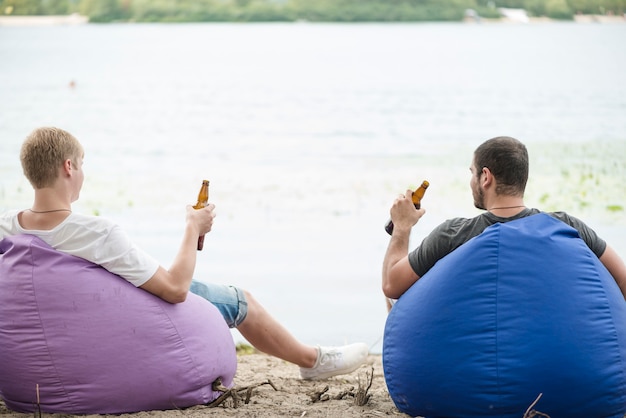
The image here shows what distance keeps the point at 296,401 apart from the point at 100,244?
0.85m

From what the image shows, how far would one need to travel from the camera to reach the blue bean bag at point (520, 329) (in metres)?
2.69

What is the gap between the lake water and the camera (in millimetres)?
7664

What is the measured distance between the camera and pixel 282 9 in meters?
19.2

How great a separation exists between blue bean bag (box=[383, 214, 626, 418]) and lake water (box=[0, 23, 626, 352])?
7.11 feet

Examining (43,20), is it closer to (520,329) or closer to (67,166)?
(67,166)

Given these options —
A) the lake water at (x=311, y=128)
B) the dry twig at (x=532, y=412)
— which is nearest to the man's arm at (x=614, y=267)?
the dry twig at (x=532, y=412)

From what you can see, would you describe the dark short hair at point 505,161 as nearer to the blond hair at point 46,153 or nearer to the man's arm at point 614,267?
the man's arm at point 614,267

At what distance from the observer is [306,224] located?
28.9 feet

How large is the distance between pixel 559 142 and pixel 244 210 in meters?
4.95

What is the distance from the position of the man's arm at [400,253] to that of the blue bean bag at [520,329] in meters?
0.12

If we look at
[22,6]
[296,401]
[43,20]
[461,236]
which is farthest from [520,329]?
[43,20]

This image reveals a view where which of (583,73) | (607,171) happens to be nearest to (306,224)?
(607,171)

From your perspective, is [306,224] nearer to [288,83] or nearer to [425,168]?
[425,168]

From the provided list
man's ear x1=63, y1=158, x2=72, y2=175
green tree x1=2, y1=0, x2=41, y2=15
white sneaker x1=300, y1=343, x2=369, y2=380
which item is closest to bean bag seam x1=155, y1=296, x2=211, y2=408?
man's ear x1=63, y1=158, x2=72, y2=175
